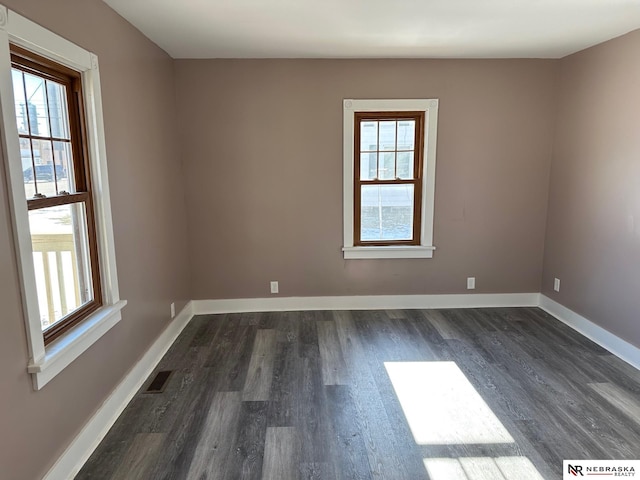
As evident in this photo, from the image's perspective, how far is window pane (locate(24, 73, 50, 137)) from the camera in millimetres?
1916

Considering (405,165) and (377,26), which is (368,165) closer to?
(405,165)

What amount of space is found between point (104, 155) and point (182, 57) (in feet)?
5.93

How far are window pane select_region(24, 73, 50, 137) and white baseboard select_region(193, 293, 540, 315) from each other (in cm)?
252

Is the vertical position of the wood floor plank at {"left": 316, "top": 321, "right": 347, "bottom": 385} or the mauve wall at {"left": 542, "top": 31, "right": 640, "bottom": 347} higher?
the mauve wall at {"left": 542, "top": 31, "right": 640, "bottom": 347}

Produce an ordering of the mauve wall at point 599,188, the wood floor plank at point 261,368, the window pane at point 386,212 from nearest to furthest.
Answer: the wood floor plank at point 261,368, the mauve wall at point 599,188, the window pane at point 386,212

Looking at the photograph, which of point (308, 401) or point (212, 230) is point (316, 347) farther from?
point (212, 230)

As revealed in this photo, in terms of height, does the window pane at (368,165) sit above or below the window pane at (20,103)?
below

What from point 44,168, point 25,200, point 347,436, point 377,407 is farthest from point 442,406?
point 44,168

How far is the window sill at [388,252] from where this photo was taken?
13.8 ft

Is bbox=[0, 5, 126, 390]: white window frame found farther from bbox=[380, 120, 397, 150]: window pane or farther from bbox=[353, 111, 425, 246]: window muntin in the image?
bbox=[380, 120, 397, 150]: window pane

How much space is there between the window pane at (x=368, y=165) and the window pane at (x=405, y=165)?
240 mm

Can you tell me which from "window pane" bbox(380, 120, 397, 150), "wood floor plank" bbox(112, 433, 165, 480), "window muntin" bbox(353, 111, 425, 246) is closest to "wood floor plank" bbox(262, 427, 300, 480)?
"wood floor plank" bbox(112, 433, 165, 480)

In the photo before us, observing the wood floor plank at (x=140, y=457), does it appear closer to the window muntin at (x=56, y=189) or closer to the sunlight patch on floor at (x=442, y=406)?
the window muntin at (x=56, y=189)

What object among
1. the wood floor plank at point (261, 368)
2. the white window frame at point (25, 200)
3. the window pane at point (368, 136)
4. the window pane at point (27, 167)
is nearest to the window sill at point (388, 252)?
the window pane at point (368, 136)
